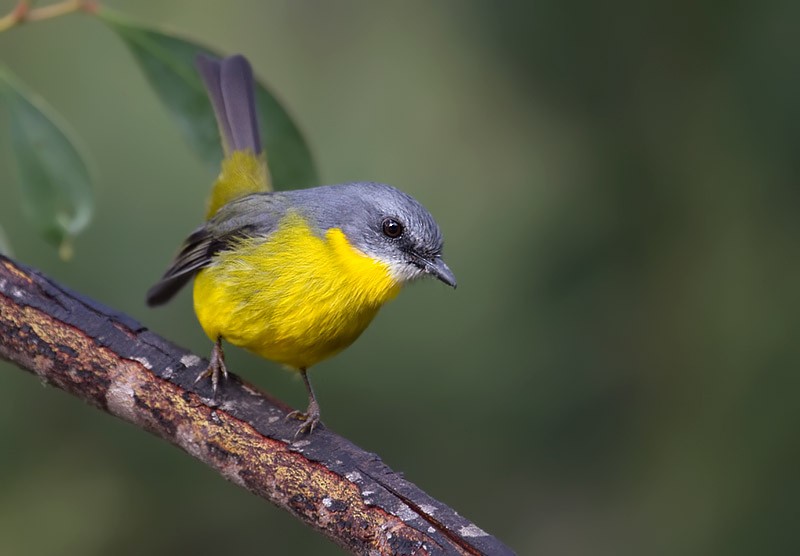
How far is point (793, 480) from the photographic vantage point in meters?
4.69

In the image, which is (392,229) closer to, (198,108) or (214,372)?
(214,372)

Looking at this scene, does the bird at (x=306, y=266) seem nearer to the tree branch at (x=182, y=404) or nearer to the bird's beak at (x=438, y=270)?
the bird's beak at (x=438, y=270)

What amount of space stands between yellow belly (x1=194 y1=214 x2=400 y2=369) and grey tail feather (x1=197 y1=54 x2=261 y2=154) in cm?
69

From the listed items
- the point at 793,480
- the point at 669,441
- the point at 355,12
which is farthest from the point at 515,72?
the point at 793,480

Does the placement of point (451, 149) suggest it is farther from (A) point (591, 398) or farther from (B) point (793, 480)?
(B) point (793, 480)

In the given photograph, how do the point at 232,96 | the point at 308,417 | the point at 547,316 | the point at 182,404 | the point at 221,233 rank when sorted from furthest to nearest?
the point at 547,316 < the point at 232,96 < the point at 221,233 < the point at 308,417 < the point at 182,404

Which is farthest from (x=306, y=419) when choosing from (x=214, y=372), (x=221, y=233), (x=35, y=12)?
(x=35, y=12)

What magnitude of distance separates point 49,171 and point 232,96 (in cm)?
83

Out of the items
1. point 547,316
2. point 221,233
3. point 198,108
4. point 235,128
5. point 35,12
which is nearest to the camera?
point 35,12

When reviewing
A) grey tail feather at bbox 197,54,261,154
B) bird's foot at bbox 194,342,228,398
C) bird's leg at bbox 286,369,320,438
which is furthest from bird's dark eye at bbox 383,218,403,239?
grey tail feather at bbox 197,54,261,154

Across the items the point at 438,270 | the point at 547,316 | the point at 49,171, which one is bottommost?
the point at 49,171

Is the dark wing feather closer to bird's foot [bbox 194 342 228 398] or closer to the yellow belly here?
the yellow belly

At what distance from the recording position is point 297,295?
12.2ft

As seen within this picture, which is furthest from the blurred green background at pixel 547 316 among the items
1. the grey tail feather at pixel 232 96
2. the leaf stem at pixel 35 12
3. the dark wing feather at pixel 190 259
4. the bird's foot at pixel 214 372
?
the leaf stem at pixel 35 12
